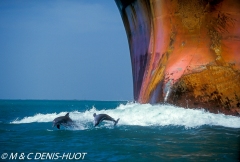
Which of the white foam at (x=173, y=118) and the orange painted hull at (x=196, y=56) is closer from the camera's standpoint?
the white foam at (x=173, y=118)

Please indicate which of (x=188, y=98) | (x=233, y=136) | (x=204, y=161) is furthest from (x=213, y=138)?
(x=188, y=98)

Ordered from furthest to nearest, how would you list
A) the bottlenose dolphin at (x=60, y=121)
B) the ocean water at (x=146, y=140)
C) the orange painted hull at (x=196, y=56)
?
the orange painted hull at (x=196, y=56) → the bottlenose dolphin at (x=60, y=121) → the ocean water at (x=146, y=140)

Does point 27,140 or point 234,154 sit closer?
point 234,154

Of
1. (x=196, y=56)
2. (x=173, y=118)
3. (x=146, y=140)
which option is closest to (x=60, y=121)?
(x=146, y=140)

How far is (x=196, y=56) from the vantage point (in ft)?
28.6

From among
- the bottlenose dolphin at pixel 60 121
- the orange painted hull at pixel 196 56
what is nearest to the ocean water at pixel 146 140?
the bottlenose dolphin at pixel 60 121

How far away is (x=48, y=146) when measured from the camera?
5.18 m

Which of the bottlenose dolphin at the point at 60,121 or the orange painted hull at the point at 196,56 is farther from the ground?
the orange painted hull at the point at 196,56

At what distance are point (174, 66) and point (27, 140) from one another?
4.81 metres

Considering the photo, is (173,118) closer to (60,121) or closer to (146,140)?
(146,140)

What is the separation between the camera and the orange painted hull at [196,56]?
320 inches

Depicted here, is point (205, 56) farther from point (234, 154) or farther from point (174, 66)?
point (234, 154)

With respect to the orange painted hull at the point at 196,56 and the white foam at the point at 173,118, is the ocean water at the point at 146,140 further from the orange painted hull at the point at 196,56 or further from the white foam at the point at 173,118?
the orange painted hull at the point at 196,56

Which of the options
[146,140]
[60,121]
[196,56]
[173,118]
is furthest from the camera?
[196,56]
